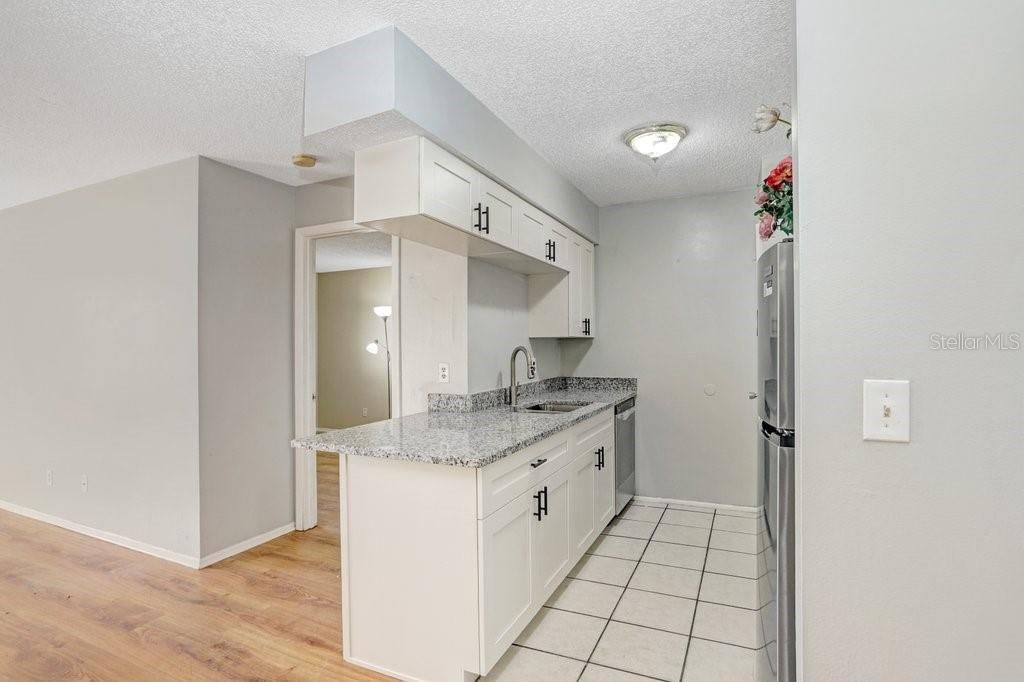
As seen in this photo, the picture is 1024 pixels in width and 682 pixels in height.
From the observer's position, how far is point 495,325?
3420mm

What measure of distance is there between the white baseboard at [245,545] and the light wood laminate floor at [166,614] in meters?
0.05

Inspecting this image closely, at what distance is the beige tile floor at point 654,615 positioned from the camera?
6.79ft

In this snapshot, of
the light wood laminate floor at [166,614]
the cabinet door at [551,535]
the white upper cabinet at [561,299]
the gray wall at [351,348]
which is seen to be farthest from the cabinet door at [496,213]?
the gray wall at [351,348]

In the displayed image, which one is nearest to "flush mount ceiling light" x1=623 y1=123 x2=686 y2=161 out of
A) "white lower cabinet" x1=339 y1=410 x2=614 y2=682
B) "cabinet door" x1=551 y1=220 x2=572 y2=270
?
"cabinet door" x1=551 y1=220 x2=572 y2=270

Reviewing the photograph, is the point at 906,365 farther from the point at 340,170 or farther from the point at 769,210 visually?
the point at 340,170

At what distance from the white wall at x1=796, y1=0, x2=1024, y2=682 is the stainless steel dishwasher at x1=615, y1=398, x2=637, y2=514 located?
2.70 m

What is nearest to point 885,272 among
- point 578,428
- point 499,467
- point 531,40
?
point 499,467

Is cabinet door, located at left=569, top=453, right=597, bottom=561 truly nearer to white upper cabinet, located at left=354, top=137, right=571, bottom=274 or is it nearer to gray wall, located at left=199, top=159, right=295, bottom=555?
white upper cabinet, located at left=354, top=137, right=571, bottom=274

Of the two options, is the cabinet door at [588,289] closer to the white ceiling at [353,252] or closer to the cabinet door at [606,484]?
the cabinet door at [606,484]

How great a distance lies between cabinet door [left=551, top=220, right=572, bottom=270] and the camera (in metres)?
3.49

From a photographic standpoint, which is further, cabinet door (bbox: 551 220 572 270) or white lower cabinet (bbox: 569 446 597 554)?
cabinet door (bbox: 551 220 572 270)

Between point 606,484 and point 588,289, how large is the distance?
1546 millimetres

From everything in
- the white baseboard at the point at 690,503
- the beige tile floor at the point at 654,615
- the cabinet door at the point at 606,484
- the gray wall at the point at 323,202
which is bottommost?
the beige tile floor at the point at 654,615

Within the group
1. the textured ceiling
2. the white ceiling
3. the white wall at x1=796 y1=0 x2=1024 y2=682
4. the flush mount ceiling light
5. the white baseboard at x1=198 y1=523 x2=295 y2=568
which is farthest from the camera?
the white ceiling
